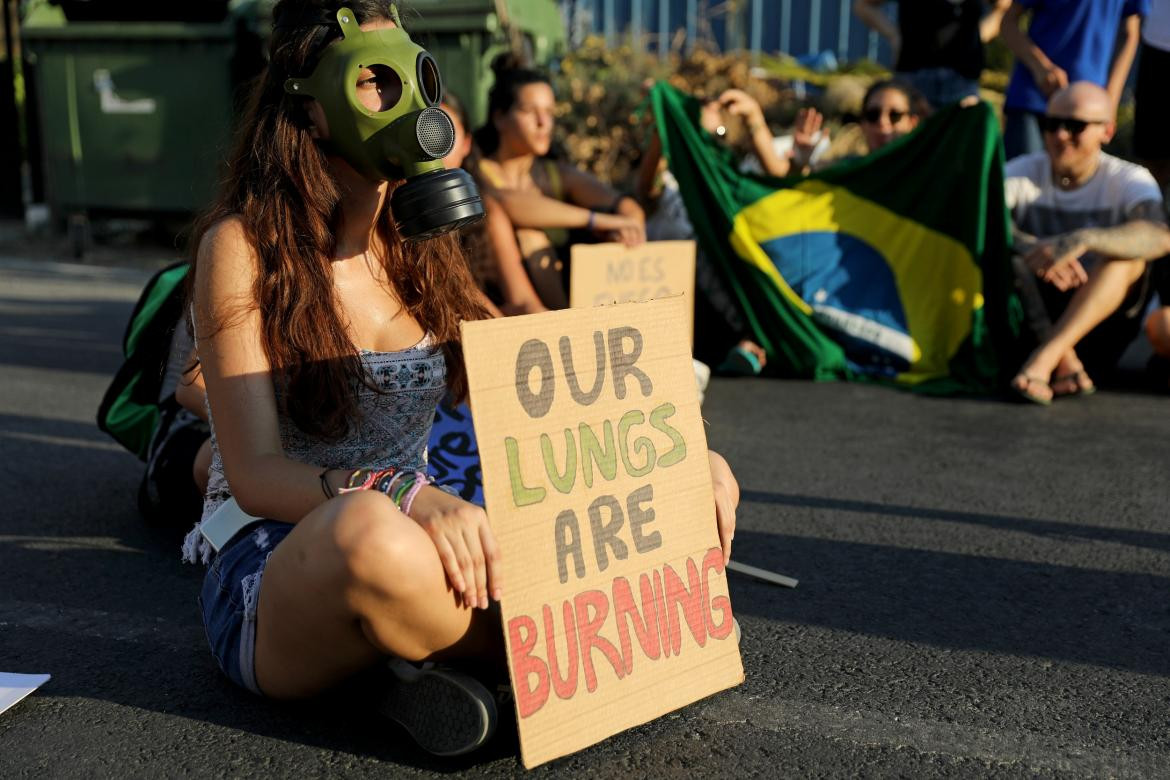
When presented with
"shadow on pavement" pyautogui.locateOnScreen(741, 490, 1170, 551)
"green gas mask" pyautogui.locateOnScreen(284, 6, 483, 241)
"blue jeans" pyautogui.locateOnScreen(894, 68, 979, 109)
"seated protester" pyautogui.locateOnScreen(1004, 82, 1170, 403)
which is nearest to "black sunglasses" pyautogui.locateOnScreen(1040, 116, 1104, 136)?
"seated protester" pyautogui.locateOnScreen(1004, 82, 1170, 403)

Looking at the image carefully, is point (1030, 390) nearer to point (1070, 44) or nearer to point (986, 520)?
point (986, 520)

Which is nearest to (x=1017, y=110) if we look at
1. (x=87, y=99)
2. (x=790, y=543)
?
(x=790, y=543)

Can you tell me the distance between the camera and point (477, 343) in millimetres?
2107

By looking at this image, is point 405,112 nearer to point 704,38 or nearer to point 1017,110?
point 1017,110

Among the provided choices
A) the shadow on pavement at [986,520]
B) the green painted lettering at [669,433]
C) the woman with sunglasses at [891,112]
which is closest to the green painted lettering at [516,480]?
the green painted lettering at [669,433]

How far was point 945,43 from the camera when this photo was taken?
684 centimetres

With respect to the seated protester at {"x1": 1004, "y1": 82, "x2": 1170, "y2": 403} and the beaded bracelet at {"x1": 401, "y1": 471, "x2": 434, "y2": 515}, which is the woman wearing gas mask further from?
the seated protester at {"x1": 1004, "y1": 82, "x2": 1170, "y2": 403}

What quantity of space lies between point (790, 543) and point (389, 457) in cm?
147

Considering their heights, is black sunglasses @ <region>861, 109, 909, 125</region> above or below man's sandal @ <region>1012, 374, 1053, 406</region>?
above

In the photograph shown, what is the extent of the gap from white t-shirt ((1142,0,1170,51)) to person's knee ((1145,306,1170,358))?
1442 millimetres

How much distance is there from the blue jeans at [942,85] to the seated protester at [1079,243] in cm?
116

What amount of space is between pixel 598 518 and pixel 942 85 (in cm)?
541

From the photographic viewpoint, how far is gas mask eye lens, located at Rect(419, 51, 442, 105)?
2340 millimetres

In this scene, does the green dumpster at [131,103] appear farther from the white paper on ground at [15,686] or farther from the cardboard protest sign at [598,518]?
the cardboard protest sign at [598,518]
